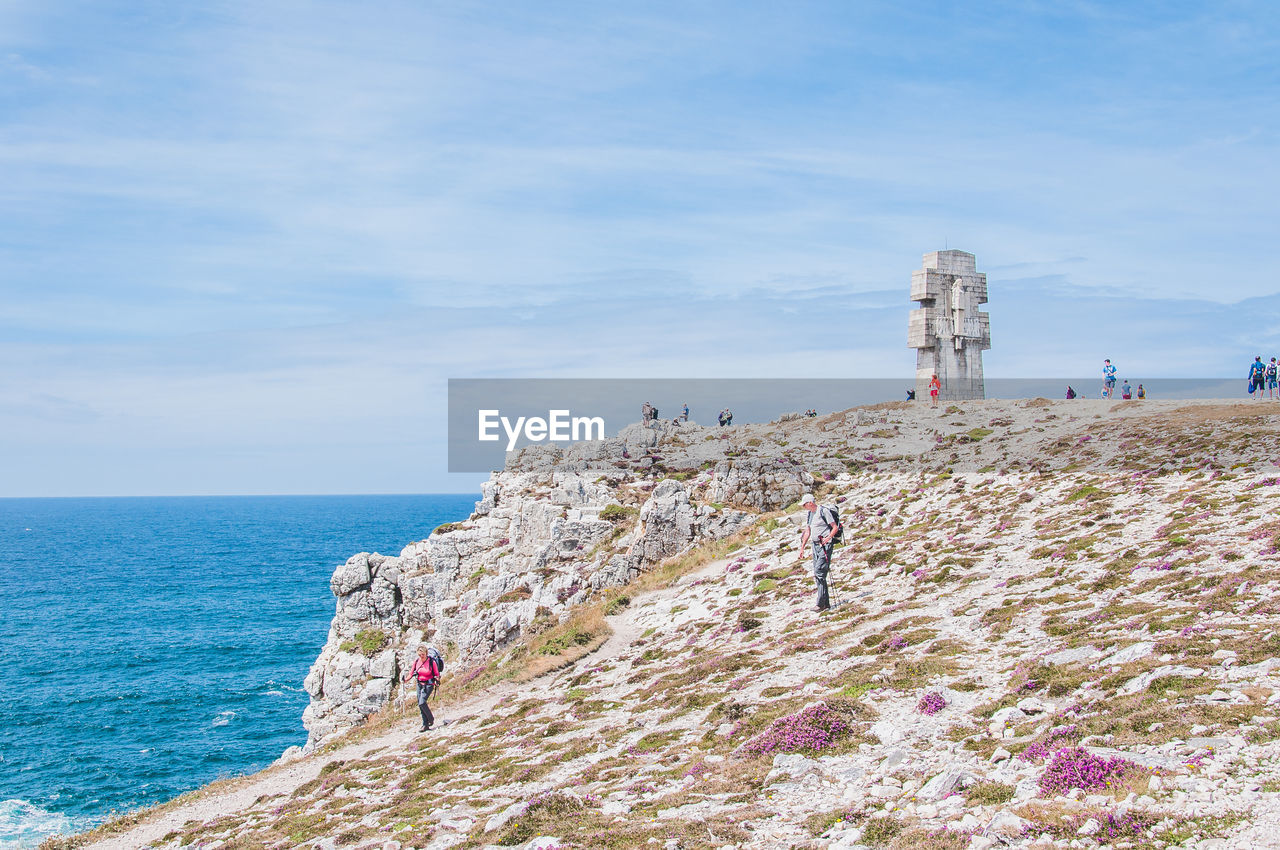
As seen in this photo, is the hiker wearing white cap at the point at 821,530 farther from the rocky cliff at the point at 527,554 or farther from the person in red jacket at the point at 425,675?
the rocky cliff at the point at 527,554

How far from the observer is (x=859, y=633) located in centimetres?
2412

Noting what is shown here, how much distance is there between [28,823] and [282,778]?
99.6 feet

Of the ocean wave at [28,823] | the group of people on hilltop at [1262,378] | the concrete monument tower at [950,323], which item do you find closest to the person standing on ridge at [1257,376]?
the group of people on hilltop at [1262,378]

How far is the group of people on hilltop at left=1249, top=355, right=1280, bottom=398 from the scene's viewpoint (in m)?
50.6

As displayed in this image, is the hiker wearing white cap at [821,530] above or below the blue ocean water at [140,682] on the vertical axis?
above

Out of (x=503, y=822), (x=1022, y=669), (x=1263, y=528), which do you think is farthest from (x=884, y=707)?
(x=1263, y=528)

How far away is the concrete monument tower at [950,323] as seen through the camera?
64.5 metres

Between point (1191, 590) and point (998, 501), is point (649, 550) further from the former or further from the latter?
point (1191, 590)

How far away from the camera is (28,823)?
46.1 metres

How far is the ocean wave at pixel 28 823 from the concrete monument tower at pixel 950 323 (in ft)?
195

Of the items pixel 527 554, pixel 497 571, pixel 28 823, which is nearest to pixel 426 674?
pixel 527 554

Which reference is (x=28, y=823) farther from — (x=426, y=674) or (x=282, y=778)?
(x=426, y=674)

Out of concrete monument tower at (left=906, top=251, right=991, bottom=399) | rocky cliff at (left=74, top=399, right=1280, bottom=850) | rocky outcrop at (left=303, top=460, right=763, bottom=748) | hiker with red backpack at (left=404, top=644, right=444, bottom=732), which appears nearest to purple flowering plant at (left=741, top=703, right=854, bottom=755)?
rocky cliff at (left=74, top=399, right=1280, bottom=850)

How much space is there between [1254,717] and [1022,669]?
17.7ft
